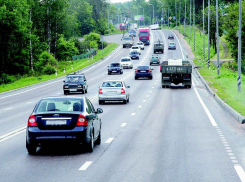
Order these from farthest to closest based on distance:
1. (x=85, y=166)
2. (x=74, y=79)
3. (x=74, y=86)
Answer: (x=74, y=79)
(x=74, y=86)
(x=85, y=166)

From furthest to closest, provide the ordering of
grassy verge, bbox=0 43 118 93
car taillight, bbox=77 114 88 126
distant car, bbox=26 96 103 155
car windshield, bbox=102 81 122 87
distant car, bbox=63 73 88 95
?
grassy verge, bbox=0 43 118 93, distant car, bbox=63 73 88 95, car windshield, bbox=102 81 122 87, car taillight, bbox=77 114 88 126, distant car, bbox=26 96 103 155

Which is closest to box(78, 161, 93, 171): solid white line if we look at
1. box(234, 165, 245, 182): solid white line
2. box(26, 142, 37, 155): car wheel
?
box(26, 142, 37, 155): car wheel

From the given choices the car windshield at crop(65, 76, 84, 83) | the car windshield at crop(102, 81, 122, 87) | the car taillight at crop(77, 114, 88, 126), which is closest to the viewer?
the car taillight at crop(77, 114, 88, 126)

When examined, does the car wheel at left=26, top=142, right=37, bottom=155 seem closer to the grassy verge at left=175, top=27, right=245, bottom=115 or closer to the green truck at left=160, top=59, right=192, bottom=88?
the grassy verge at left=175, top=27, right=245, bottom=115

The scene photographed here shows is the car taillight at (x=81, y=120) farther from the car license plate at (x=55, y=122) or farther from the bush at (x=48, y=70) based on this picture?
the bush at (x=48, y=70)

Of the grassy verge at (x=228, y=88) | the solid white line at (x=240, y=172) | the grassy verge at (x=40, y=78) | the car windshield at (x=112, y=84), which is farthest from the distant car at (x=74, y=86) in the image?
the solid white line at (x=240, y=172)

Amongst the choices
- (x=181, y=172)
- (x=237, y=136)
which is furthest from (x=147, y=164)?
(x=237, y=136)

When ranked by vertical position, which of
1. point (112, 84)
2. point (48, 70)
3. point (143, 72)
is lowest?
point (48, 70)

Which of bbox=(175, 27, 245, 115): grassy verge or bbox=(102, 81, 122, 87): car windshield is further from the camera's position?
bbox=(102, 81, 122, 87): car windshield

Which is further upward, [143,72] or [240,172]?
[240,172]

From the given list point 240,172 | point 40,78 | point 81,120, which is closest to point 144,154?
point 81,120

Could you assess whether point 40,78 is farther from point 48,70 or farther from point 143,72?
point 143,72

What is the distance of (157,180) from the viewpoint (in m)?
9.53

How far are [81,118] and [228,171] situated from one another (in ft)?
12.3
